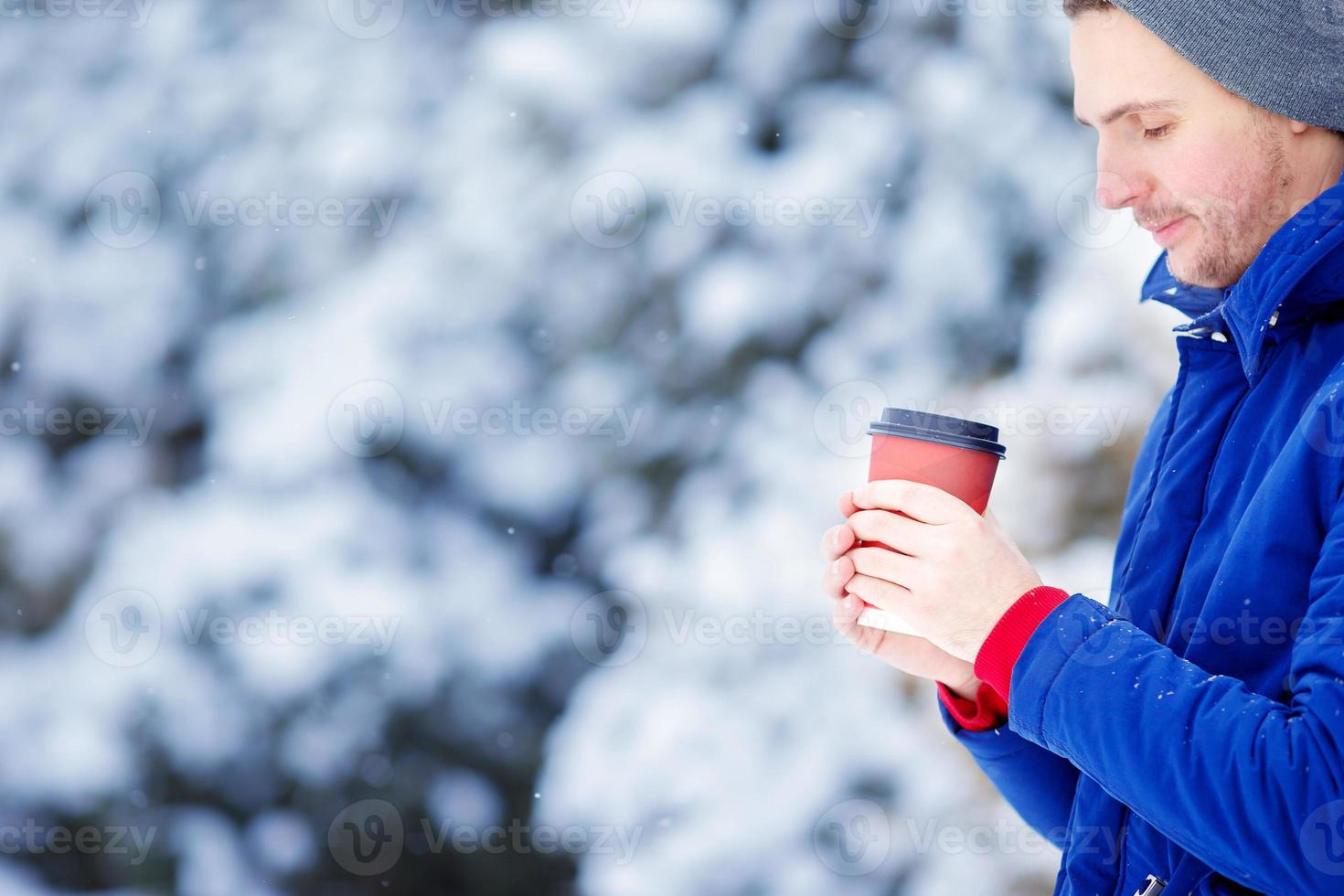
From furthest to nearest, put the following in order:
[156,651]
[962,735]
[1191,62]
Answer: [156,651] → [962,735] → [1191,62]

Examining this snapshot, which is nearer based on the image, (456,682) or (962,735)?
(962,735)

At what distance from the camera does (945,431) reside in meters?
1.01

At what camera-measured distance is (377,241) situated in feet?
7.55

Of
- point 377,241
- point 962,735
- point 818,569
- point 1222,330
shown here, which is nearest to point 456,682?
point 818,569

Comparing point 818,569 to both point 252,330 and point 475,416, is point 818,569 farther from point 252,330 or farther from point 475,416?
point 252,330

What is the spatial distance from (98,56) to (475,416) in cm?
115

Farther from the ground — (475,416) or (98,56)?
(98,56)
